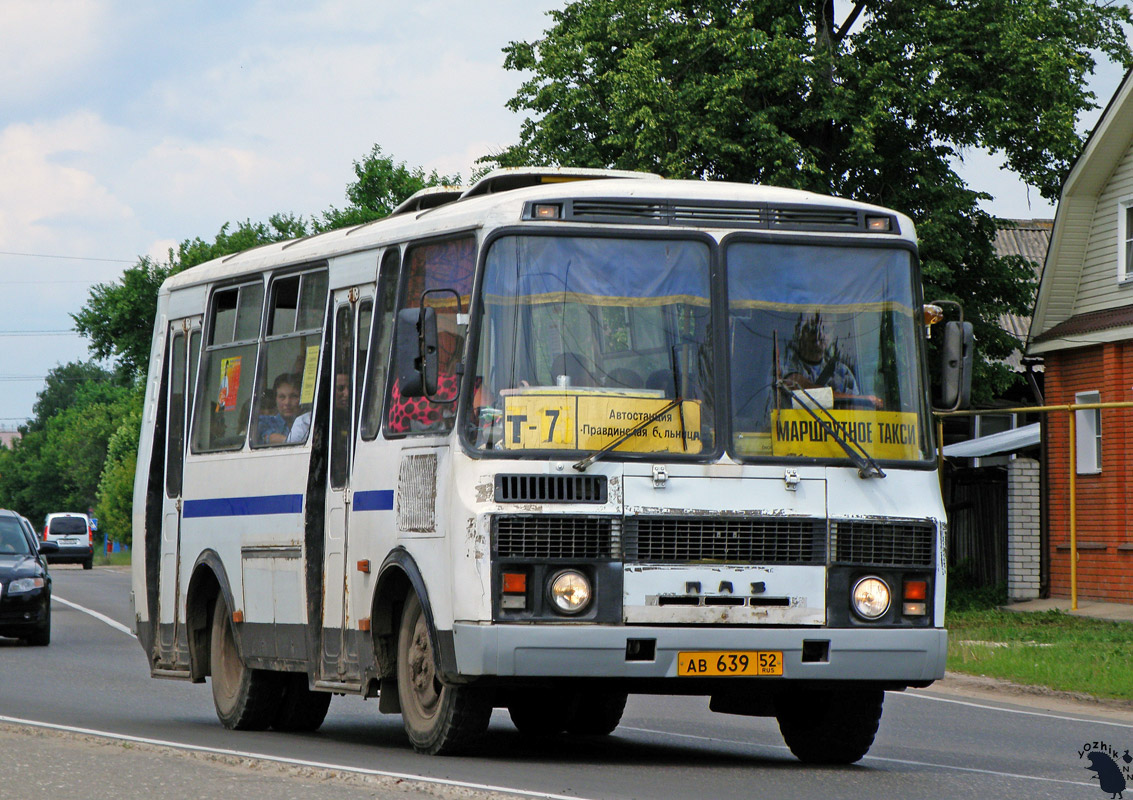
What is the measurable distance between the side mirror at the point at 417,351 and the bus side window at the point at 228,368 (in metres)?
3.31

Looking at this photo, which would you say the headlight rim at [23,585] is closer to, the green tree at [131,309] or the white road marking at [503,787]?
the white road marking at [503,787]

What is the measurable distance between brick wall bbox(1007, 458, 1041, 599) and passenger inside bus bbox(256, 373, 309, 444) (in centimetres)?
2032

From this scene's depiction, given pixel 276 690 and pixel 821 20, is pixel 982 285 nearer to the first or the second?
pixel 821 20

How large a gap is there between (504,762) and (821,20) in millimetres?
26929

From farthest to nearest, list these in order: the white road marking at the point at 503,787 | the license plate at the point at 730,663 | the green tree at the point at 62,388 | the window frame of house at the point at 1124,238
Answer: the green tree at the point at 62,388 → the window frame of house at the point at 1124,238 → the license plate at the point at 730,663 → the white road marking at the point at 503,787

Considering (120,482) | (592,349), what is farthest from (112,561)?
(592,349)

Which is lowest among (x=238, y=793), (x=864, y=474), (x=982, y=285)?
(x=238, y=793)

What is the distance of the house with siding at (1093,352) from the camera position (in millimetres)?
30062

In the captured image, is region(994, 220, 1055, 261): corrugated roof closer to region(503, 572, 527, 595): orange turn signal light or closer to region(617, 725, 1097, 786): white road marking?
region(617, 725, 1097, 786): white road marking

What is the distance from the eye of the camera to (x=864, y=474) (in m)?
10.1

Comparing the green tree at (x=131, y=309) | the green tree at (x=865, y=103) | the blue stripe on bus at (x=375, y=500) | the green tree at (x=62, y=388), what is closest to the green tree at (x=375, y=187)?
the green tree at (x=131, y=309)

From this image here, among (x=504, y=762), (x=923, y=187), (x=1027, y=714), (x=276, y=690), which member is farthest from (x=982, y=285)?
(x=504, y=762)

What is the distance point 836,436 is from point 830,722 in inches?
71.6

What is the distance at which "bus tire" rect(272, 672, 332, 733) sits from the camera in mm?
13250
